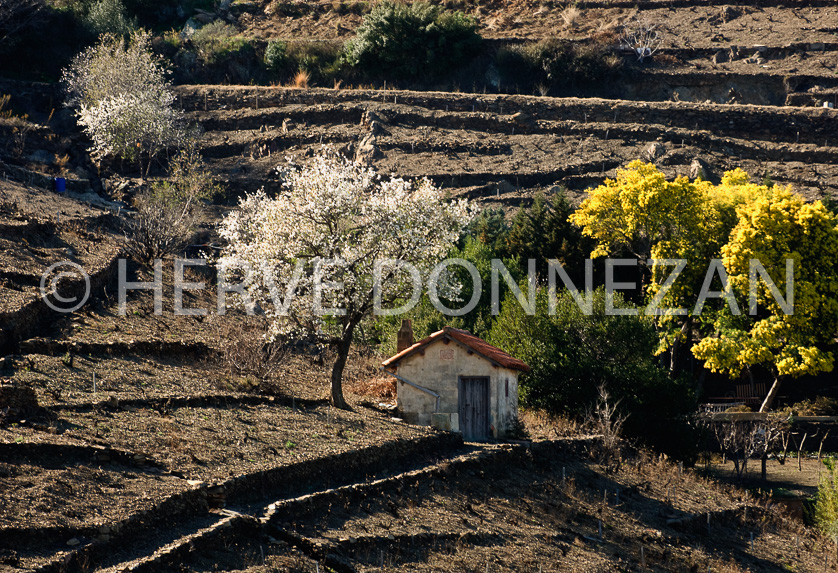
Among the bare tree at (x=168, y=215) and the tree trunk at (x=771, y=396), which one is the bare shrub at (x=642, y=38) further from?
the tree trunk at (x=771, y=396)

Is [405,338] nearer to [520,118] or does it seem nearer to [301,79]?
[520,118]

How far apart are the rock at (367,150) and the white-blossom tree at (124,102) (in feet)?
32.0

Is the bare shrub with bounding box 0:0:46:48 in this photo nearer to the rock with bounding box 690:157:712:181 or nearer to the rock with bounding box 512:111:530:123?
the rock with bounding box 512:111:530:123

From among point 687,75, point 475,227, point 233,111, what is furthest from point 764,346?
point 233,111

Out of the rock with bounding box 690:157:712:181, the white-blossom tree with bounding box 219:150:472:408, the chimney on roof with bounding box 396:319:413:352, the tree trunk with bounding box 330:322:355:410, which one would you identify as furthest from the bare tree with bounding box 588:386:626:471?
the rock with bounding box 690:157:712:181

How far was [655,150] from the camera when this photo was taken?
58.2m

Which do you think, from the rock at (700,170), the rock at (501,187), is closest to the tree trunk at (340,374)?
the rock at (501,187)

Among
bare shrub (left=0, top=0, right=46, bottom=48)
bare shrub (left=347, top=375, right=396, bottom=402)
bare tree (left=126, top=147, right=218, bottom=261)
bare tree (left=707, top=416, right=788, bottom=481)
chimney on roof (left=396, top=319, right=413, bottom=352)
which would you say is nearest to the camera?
chimney on roof (left=396, top=319, right=413, bottom=352)

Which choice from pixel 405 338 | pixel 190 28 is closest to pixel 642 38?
pixel 190 28

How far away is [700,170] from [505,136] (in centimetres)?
1170

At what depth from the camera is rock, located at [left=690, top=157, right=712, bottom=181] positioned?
180 ft

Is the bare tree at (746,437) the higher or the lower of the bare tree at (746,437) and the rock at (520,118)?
the lower

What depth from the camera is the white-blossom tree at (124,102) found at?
57531 millimetres

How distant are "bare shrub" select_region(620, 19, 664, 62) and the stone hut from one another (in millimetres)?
43463
